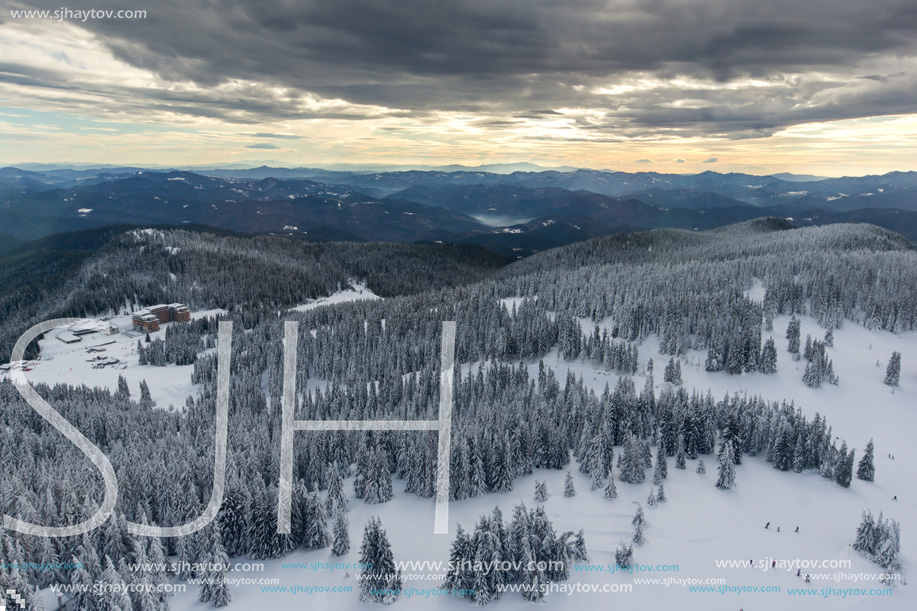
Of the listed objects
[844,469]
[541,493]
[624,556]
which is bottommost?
[541,493]

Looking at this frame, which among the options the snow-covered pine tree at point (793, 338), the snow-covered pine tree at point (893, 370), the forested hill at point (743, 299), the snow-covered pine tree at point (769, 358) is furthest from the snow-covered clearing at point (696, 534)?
the forested hill at point (743, 299)

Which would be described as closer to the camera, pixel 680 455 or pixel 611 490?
pixel 611 490

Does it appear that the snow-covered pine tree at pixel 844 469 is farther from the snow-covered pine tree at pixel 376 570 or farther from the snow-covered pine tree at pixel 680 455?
the snow-covered pine tree at pixel 376 570

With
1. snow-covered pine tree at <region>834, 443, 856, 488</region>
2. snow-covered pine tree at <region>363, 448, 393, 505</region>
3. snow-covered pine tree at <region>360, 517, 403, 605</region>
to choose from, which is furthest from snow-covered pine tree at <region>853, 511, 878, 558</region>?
snow-covered pine tree at <region>363, 448, 393, 505</region>

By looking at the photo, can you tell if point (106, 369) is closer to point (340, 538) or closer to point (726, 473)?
point (340, 538)

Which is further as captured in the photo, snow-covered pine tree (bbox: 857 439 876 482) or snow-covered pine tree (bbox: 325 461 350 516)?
snow-covered pine tree (bbox: 857 439 876 482)

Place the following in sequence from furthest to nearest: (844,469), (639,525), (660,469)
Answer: (844,469) → (660,469) → (639,525)

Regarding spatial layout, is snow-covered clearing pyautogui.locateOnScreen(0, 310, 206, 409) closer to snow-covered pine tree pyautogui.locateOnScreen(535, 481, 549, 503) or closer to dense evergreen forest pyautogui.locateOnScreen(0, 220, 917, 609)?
dense evergreen forest pyautogui.locateOnScreen(0, 220, 917, 609)

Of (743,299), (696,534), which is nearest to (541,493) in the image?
(696,534)

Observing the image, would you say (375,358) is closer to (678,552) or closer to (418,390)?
(418,390)
